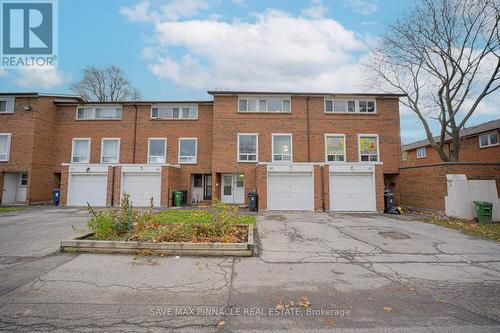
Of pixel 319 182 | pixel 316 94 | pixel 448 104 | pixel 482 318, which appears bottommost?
pixel 482 318

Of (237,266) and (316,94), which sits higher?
(316,94)

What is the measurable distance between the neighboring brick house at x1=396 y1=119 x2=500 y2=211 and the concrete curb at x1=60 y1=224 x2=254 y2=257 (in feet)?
44.1

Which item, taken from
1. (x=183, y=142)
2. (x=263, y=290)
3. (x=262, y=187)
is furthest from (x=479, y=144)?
(x=263, y=290)

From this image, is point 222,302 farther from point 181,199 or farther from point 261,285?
point 181,199

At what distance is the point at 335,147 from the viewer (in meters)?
17.5

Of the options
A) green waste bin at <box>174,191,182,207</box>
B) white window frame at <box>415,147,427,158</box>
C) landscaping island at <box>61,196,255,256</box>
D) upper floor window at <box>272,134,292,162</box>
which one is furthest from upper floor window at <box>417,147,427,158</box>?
landscaping island at <box>61,196,255,256</box>

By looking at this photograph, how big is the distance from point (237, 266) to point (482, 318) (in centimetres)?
405

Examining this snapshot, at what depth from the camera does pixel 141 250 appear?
5.74 m

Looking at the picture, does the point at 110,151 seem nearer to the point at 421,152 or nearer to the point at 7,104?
the point at 7,104

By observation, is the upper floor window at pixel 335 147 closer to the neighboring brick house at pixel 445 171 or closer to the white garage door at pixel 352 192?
the white garage door at pixel 352 192

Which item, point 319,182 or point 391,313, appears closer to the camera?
point 391,313

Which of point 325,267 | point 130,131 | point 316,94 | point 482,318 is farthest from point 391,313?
point 130,131

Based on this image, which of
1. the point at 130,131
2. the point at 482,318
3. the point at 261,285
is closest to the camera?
the point at 482,318

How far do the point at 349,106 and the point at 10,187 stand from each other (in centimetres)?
2709
